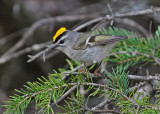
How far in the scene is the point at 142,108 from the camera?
1.18m

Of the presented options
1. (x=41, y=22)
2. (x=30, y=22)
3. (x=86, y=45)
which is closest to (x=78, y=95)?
(x=86, y=45)

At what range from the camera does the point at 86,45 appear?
2.16 m

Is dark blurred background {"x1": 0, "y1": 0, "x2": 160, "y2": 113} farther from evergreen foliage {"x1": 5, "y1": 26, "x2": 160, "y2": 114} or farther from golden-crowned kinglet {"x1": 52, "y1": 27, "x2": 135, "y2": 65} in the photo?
evergreen foliage {"x1": 5, "y1": 26, "x2": 160, "y2": 114}

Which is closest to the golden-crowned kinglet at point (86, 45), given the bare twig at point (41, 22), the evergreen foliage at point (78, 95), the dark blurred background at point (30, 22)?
the evergreen foliage at point (78, 95)

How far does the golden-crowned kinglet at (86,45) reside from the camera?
6.68ft

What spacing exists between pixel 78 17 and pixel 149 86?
176 centimetres

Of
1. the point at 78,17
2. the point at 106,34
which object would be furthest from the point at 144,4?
the point at 106,34

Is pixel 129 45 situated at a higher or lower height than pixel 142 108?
higher

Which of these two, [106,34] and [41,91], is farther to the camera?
[106,34]

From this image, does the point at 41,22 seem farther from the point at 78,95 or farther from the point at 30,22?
the point at 78,95

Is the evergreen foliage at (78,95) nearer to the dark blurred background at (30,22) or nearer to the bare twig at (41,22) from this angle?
the bare twig at (41,22)

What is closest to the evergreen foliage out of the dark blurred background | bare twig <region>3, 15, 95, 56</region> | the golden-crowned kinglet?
the golden-crowned kinglet

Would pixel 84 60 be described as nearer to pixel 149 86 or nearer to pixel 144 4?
pixel 149 86

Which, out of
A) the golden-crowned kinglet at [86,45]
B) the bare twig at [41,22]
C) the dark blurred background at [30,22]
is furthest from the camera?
the dark blurred background at [30,22]
